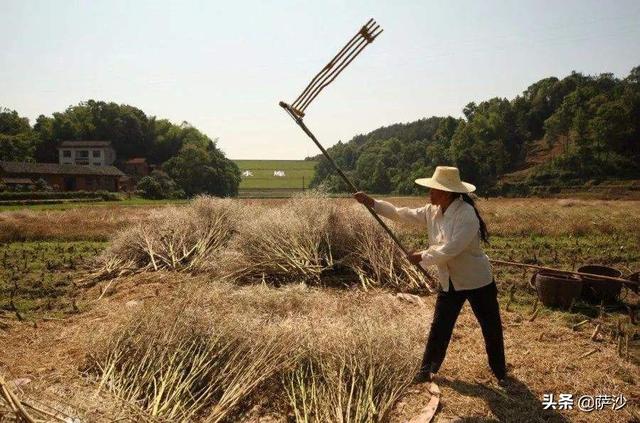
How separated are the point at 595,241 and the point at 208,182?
142ft

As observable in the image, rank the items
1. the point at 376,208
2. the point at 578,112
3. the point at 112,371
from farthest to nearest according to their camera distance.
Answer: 1. the point at 578,112
2. the point at 376,208
3. the point at 112,371

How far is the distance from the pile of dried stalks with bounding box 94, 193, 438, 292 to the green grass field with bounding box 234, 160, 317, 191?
6372cm

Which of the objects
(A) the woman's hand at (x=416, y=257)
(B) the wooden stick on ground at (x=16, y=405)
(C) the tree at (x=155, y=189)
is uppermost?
(C) the tree at (x=155, y=189)

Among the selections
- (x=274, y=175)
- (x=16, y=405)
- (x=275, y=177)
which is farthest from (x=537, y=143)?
(x=16, y=405)

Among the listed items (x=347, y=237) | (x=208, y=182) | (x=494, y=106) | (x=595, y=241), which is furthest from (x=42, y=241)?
(x=494, y=106)

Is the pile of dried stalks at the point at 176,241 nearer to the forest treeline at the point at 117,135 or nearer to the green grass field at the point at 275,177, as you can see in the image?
the forest treeline at the point at 117,135

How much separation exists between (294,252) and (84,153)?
198ft

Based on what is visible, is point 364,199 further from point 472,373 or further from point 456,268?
point 472,373

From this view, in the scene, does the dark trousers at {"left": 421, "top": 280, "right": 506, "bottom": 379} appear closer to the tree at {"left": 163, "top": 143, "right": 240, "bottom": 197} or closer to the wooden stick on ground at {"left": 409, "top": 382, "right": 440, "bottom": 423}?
the wooden stick on ground at {"left": 409, "top": 382, "right": 440, "bottom": 423}

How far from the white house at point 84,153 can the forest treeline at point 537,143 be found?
3119cm

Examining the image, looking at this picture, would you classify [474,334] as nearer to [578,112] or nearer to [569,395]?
[569,395]

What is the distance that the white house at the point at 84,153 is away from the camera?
191 feet

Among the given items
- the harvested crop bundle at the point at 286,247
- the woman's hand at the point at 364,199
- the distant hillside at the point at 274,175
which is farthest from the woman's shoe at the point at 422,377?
the distant hillside at the point at 274,175

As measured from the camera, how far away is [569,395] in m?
3.46
